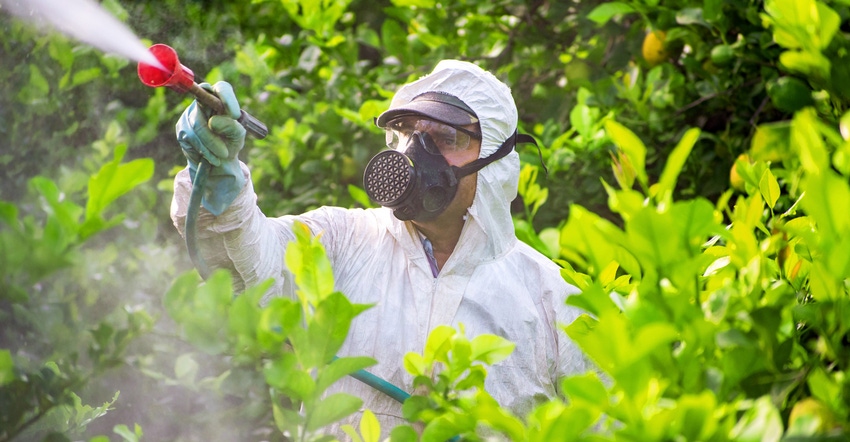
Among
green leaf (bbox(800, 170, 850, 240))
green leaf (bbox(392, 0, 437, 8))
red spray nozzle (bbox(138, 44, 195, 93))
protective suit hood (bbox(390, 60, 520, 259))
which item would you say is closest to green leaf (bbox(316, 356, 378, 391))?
green leaf (bbox(800, 170, 850, 240))

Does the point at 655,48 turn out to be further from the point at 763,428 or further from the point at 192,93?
the point at 763,428

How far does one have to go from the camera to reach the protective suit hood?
1.82 meters

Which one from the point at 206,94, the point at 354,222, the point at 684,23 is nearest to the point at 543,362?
the point at 354,222

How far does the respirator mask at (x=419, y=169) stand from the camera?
170 cm

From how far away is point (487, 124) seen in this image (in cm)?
183

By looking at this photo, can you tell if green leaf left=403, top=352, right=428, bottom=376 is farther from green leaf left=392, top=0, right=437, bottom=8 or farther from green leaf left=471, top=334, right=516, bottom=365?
green leaf left=392, top=0, right=437, bottom=8

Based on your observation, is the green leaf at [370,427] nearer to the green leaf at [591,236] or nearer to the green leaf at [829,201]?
the green leaf at [591,236]

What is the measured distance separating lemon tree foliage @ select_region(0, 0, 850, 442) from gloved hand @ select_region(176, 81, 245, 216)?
198 millimetres

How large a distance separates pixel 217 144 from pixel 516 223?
3.09ft

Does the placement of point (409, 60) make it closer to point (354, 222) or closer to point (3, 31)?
point (354, 222)

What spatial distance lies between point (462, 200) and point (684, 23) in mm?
809

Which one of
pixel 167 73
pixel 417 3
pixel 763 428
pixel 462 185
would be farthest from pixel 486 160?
pixel 763 428

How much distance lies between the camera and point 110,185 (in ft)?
2.32

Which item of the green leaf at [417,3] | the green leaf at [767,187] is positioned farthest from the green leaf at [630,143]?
the green leaf at [417,3]
